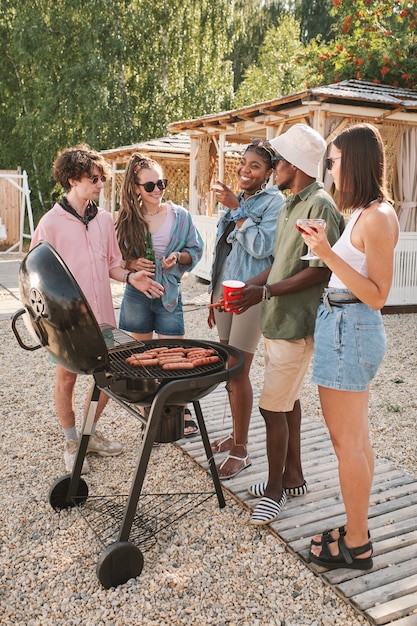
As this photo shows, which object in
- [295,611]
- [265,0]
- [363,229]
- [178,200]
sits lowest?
[178,200]

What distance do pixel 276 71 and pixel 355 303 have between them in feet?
91.8

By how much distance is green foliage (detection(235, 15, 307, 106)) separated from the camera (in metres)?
27.3

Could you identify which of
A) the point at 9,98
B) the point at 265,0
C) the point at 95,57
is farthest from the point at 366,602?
the point at 265,0

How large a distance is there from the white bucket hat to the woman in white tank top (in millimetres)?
389

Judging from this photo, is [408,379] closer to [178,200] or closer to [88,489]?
[88,489]

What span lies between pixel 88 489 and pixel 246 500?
0.91 m

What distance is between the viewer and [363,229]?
224 centimetres

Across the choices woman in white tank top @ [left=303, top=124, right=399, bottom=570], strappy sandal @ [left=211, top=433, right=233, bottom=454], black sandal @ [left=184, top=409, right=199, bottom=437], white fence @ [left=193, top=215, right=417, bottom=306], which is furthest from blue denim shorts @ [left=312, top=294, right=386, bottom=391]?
white fence @ [left=193, top=215, right=417, bottom=306]

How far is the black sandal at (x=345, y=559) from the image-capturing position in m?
2.59

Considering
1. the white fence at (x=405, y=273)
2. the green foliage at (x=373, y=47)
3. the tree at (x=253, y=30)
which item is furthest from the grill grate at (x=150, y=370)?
the tree at (x=253, y=30)

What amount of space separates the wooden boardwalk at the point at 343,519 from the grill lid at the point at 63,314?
136 cm

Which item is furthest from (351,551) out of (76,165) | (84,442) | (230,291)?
(76,165)

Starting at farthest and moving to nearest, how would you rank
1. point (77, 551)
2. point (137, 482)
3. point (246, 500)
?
1. point (246, 500)
2. point (77, 551)
3. point (137, 482)

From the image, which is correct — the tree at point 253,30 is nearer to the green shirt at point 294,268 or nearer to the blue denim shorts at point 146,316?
the blue denim shorts at point 146,316
